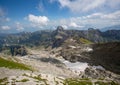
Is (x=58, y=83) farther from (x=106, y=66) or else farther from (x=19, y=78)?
(x=106, y=66)

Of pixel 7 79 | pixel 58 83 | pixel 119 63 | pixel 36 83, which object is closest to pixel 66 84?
pixel 58 83

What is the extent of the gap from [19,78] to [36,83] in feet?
17.4

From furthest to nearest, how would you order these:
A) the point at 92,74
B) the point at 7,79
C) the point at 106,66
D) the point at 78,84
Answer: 1. the point at 106,66
2. the point at 92,74
3. the point at 78,84
4. the point at 7,79

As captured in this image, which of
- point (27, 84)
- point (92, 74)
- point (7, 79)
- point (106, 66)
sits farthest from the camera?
point (106, 66)

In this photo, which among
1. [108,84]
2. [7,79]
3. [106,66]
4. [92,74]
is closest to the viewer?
[7,79]

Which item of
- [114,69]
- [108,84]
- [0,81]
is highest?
[0,81]

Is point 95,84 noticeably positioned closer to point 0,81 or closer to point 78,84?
point 78,84

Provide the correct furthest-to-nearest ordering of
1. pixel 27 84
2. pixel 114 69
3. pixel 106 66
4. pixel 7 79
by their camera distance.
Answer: pixel 106 66, pixel 114 69, pixel 7 79, pixel 27 84

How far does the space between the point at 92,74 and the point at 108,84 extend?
83.6 meters

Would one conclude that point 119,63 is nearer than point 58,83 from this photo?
No

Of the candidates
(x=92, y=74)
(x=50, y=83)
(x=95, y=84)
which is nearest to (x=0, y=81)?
(x=50, y=83)

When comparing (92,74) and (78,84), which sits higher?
(78,84)

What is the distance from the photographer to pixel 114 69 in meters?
175

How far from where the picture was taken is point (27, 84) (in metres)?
38.1
